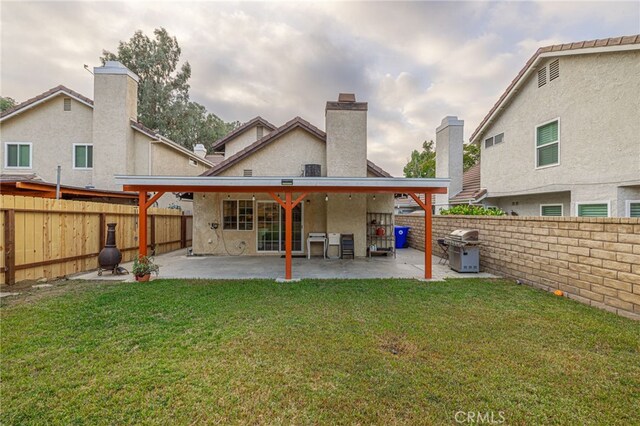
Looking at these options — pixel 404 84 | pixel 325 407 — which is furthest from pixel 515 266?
pixel 404 84

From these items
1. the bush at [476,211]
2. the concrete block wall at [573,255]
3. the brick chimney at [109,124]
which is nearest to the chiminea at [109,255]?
the brick chimney at [109,124]

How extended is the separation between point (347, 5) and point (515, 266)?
9493mm

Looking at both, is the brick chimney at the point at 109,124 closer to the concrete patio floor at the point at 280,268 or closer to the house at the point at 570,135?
the concrete patio floor at the point at 280,268

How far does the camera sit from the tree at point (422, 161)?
28.7 metres

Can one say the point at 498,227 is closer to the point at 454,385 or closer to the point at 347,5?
the point at 454,385

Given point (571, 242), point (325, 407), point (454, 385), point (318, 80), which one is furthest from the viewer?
point (318, 80)

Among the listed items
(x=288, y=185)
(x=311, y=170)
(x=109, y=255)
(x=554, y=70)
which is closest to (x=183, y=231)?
(x=109, y=255)

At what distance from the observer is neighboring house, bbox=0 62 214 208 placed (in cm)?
1258

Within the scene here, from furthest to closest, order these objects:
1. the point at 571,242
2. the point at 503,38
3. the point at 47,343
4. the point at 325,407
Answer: the point at 503,38
the point at 571,242
the point at 47,343
the point at 325,407

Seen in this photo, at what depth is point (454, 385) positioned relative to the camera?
267 centimetres

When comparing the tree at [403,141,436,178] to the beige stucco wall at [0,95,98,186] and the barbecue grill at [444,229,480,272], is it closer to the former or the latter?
the barbecue grill at [444,229,480,272]

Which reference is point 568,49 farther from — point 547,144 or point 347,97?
point 347,97

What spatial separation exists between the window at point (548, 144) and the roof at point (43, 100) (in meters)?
18.1

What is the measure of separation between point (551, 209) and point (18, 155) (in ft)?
71.3
